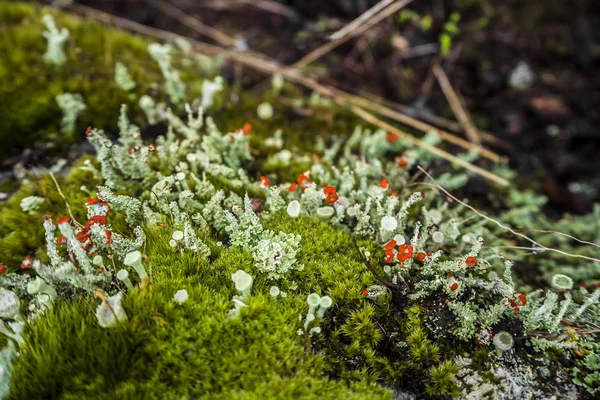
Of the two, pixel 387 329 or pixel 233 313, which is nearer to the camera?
pixel 233 313

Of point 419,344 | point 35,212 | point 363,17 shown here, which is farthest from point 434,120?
point 35,212

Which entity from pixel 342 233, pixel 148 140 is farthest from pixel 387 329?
pixel 148 140

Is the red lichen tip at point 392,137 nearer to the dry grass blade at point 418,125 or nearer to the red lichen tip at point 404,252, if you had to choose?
the dry grass blade at point 418,125

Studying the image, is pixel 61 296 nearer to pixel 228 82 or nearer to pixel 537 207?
pixel 228 82

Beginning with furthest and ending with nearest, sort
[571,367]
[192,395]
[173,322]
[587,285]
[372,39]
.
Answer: [372,39], [587,285], [571,367], [173,322], [192,395]

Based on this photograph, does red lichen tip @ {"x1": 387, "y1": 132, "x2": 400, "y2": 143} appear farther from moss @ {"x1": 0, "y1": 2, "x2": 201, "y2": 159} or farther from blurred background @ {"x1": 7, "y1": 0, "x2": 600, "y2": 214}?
moss @ {"x1": 0, "y1": 2, "x2": 201, "y2": 159}

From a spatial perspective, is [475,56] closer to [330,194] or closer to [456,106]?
[456,106]

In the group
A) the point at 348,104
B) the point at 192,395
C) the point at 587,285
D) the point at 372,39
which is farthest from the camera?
the point at 372,39
